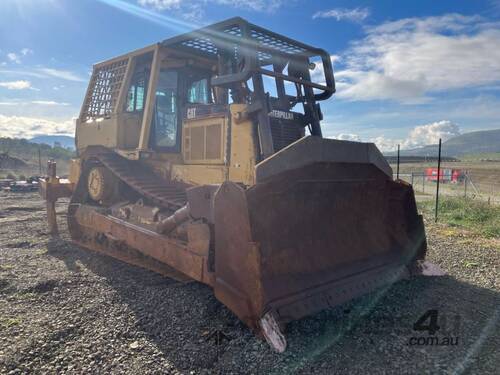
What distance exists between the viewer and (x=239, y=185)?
3.42 meters

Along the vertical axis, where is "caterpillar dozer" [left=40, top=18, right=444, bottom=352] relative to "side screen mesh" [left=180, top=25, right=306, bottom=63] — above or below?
below

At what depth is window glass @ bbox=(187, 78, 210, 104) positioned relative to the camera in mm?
6539

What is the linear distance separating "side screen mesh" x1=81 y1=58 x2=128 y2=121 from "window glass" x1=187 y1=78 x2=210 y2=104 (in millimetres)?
1293

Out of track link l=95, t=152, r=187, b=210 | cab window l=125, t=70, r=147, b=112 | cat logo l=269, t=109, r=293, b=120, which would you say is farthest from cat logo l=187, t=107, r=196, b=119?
cat logo l=269, t=109, r=293, b=120

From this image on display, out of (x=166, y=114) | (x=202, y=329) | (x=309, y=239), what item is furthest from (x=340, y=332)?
(x=166, y=114)

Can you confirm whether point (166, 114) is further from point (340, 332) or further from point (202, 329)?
point (340, 332)

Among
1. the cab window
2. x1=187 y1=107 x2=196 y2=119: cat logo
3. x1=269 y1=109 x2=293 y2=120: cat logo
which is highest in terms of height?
the cab window

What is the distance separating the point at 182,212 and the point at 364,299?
7.39ft

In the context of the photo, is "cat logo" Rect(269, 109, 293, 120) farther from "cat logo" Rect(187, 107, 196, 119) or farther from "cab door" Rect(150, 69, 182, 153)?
"cab door" Rect(150, 69, 182, 153)

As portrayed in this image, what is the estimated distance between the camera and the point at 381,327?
360cm

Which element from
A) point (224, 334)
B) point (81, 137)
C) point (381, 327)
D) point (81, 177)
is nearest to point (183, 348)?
point (224, 334)

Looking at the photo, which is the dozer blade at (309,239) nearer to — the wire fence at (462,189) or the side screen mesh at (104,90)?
the side screen mesh at (104,90)

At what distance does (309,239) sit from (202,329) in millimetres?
1403

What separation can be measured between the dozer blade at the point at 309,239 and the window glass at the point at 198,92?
3385mm
